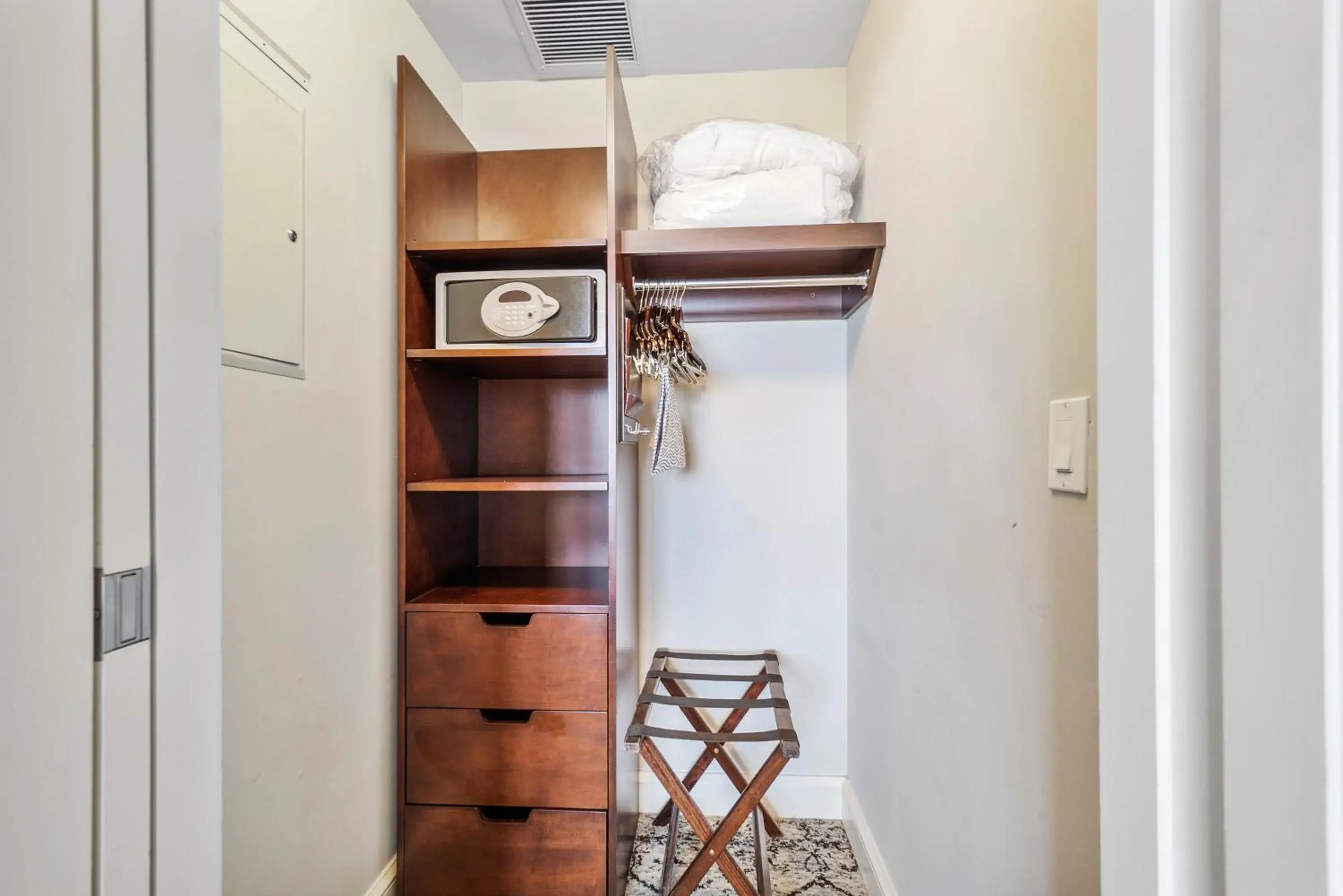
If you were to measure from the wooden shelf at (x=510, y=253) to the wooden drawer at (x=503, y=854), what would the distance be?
1370mm

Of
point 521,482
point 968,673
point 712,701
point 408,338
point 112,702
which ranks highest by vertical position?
point 408,338

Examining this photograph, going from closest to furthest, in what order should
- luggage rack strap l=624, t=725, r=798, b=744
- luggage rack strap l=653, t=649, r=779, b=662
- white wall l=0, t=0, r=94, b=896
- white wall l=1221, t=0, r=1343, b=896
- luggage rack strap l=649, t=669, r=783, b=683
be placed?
white wall l=1221, t=0, r=1343, b=896 < white wall l=0, t=0, r=94, b=896 < luggage rack strap l=624, t=725, r=798, b=744 < luggage rack strap l=649, t=669, r=783, b=683 < luggage rack strap l=653, t=649, r=779, b=662

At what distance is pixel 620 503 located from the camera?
148cm

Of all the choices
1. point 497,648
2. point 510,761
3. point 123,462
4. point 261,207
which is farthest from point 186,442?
point 510,761

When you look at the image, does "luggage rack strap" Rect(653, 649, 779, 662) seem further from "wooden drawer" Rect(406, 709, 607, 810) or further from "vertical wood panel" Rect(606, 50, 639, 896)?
"wooden drawer" Rect(406, 709, 607, 810)

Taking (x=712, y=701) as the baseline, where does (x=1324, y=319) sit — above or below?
above

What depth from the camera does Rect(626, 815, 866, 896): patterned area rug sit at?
1.52 meters

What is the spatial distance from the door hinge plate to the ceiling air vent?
1.68 metres

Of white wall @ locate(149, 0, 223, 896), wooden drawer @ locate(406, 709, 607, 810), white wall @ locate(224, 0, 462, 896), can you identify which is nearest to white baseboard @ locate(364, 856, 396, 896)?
white wall @ locate(224, 0, 462, 896)

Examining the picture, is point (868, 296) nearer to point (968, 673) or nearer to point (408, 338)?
point (968, 673)

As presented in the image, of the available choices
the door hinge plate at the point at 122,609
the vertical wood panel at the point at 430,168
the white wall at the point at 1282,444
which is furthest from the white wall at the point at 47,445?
the vertical wood panel at the point at 430,168

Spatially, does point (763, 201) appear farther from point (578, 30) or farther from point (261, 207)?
point (261, 207)

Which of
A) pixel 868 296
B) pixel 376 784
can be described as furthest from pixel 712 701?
pixel 868 296

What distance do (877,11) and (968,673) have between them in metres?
1.58
